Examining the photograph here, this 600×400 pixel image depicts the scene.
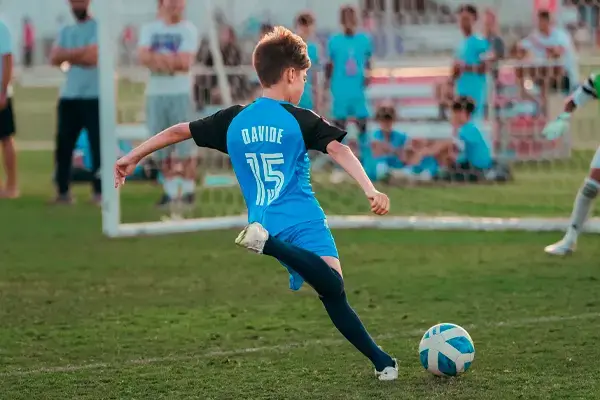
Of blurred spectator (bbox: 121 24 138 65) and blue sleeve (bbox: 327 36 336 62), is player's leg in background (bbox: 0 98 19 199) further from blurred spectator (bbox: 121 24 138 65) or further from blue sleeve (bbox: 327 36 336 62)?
blue sleeve (bbox: 327 36 336 62)

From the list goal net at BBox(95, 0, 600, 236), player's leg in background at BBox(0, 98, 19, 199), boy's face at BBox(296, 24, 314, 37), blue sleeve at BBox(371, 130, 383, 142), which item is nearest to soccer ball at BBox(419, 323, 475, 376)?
goal net at BBox(95, 0, 600, 236)

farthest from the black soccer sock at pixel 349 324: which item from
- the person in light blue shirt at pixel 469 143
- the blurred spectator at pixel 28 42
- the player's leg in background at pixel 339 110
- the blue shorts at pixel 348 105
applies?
the blurred spectator at pixel 28 42

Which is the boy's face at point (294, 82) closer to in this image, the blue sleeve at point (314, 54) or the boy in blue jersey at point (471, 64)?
the blue sleeve at point (314, 54)

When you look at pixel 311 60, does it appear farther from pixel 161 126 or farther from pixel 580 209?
pixel 580 209

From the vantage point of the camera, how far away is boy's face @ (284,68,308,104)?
17.4ft

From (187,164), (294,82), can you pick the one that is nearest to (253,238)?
(294,82)

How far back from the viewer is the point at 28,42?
33.3 metres

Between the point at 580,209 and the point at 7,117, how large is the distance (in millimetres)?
6809

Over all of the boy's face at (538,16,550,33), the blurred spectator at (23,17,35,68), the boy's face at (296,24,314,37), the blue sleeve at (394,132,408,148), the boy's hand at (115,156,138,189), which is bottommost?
the blue sleeve at (394,132,408,148)

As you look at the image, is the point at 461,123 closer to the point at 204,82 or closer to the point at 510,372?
the point at 204,82

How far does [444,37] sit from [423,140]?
3.92ft

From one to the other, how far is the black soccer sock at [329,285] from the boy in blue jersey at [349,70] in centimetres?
695

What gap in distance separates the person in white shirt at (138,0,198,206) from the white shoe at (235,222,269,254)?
6380 millimetres

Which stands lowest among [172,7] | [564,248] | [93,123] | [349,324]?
[564,248]
